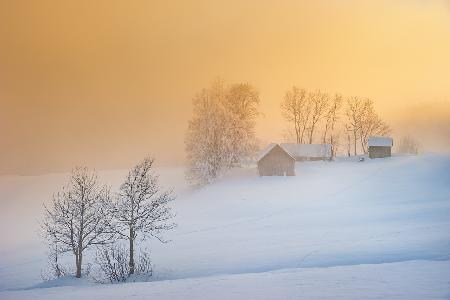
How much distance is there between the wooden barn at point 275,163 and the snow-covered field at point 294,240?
5.96ft

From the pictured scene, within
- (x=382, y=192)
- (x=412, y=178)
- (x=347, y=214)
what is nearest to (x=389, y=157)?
(x=412, y=178)

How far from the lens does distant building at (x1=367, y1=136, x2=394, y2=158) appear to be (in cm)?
7862

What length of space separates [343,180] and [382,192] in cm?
961

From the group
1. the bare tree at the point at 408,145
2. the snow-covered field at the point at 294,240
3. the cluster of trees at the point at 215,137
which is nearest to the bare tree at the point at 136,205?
the snow-covered field at the point at 294,240

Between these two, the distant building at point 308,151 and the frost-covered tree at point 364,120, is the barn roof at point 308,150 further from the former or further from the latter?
the frost-covered tree at point 364,120

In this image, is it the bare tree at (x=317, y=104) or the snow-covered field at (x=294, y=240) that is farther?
the bare tree at (x=317, y=104)

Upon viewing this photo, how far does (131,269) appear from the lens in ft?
85.3

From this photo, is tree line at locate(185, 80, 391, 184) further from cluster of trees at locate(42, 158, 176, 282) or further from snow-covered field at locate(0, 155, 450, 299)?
cluster of trees at locate(42, 158, 176, 282)

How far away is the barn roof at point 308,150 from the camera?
81.3 metres

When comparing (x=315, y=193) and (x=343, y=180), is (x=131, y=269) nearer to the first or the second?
(x=315, y=193)

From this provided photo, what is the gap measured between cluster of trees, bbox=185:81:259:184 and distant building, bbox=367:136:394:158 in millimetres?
23610

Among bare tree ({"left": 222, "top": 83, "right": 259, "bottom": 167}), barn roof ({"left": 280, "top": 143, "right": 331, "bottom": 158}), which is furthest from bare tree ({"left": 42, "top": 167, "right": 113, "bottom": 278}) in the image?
barn roof ({"left": 280, "top": 143, "right": 331, "bottom": 158})

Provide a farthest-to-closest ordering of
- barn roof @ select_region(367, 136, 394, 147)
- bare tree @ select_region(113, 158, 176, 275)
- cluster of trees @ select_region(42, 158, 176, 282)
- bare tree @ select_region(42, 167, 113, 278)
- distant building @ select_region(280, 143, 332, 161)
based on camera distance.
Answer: distant building @ select_region(280, 143, 332, 161)
barn roof @ select_region(367, 136, 394, 147)
bare tree @ select_region(42, 167, 113, 278)
bare tree @ select_region(113, 158, 176, 275)
cluster of trees @ select_region(42, 158, 176, 282)

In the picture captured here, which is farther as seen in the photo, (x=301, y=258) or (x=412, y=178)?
(x=412, y=178)
